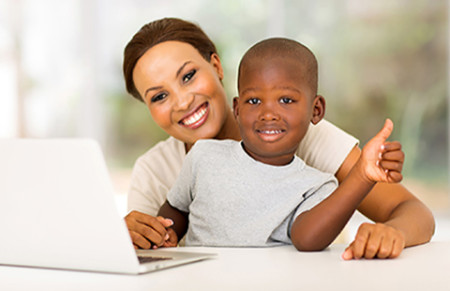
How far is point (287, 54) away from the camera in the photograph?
4.12 ft

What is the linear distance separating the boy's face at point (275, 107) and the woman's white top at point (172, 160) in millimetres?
293

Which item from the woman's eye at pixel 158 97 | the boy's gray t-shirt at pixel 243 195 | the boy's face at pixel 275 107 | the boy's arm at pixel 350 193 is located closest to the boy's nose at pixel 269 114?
the boy's face at pixel 275 107

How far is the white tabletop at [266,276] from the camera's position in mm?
760

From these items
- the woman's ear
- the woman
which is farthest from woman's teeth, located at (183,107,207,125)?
the woman's ear

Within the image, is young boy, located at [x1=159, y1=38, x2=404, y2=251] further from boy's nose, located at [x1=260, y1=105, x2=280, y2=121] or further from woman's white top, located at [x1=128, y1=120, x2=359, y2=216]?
woman's white top, located at [x1=128, y1=120, x2=359, y2=216]

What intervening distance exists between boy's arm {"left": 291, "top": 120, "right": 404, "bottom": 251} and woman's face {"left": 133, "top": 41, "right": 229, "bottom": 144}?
61cm

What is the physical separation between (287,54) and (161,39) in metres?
0.55

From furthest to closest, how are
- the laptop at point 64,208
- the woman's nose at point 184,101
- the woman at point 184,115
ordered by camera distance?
1. the woman's nose at point 184,101
2. the woman at point 184,115
3. the laptop at point 64,208

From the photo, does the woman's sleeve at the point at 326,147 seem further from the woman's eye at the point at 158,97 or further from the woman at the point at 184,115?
the woman's eye at the point at 158,97

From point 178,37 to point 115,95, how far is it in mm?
3662

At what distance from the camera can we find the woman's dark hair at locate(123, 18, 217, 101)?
1.71m

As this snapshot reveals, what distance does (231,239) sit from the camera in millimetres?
1229

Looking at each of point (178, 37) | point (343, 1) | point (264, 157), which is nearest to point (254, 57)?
point (264, 157)

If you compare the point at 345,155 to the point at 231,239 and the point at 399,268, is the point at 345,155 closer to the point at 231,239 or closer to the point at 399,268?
the point at 231,239
